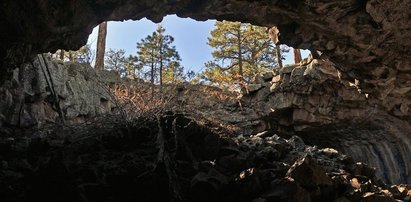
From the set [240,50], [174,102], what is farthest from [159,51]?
[174,102]

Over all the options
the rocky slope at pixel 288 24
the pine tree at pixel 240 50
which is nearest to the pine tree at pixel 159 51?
the pine tree at pixel 240 50

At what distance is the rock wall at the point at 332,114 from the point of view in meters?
13.1

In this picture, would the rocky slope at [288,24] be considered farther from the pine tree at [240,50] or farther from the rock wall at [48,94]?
the pine tree at [240,50]

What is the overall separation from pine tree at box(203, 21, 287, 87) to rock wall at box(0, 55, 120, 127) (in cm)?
881

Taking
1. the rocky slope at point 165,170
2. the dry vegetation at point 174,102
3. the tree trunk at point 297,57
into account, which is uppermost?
the tree trunk at point 297,57

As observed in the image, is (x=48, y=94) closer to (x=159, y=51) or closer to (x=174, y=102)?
(x=174, y=102)

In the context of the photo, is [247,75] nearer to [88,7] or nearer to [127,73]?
[127,73]

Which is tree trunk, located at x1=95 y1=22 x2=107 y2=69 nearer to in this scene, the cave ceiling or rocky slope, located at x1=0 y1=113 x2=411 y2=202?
the cave ceiling

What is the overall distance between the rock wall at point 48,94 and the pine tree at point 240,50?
8808 millimetres

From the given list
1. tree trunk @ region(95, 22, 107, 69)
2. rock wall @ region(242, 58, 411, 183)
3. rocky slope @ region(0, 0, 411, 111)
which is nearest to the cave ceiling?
rocky slope @ region(0, 0, 411, 111)

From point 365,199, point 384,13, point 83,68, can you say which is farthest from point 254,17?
point 83,68

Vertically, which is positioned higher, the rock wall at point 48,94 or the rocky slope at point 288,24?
the rocky slope at point 288,24

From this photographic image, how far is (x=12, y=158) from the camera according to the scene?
5.26m

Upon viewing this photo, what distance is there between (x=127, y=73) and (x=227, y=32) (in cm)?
627
